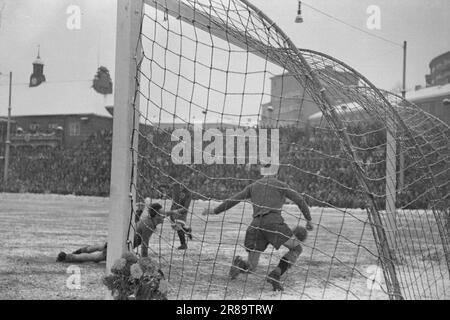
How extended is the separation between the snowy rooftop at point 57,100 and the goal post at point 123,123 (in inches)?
719

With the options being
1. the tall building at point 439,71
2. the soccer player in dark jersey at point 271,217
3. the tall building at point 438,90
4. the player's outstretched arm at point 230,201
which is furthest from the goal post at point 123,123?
the tall building at point 438,90

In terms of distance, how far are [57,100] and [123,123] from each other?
84.9 ft

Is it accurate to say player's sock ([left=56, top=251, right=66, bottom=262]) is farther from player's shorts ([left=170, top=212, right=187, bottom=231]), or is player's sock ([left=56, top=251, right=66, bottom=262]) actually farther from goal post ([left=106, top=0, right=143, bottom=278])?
goal post ([left=106, top=0, right=143, bottom=278])

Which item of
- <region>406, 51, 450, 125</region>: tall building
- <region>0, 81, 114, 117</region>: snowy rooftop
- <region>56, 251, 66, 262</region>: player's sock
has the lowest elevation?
<region>56, 251, 66, 262</region>: player's sock

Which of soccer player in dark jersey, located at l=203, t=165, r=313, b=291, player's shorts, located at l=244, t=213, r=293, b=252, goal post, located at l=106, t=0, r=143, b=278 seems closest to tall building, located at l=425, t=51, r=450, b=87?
soccer player in dark jersey, located at l=203, t=165, r=313, b=291

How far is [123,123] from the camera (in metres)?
2.45

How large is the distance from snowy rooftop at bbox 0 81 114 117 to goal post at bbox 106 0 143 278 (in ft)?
59.9

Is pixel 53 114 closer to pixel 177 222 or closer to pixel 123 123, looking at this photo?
pixel 177 222

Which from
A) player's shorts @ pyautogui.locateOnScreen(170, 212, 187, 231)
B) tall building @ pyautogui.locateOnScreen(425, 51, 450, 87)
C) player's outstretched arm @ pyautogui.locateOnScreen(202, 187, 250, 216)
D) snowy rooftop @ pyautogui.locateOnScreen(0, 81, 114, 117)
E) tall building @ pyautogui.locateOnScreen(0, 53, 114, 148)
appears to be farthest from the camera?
snowy rooftop @ pyautogui.locateOnScreen(0, 81, 114, 117)

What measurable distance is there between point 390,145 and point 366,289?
146 cm

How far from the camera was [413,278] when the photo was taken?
179 inches

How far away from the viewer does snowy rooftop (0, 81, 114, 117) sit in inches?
891
